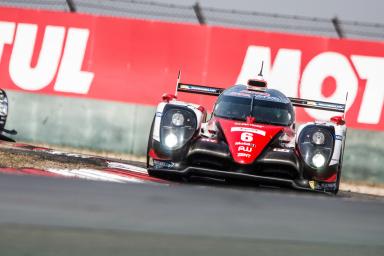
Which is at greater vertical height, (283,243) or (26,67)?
(26,67)

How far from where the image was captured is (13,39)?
15211 millimetres

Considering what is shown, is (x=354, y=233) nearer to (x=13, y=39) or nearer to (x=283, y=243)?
(x=283, y=243)

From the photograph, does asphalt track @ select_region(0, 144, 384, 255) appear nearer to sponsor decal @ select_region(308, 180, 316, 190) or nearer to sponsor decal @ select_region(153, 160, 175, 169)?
sponsor decal @ select_region(308, 180, 316, 190)

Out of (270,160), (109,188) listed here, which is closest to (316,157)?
(270,160)

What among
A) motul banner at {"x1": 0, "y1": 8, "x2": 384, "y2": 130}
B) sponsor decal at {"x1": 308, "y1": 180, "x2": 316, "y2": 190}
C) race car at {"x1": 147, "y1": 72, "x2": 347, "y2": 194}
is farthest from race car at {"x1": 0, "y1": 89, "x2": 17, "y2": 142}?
sponsor decal at {"x1": 308, "y1": 180, "x2": 316, "y2": 190}

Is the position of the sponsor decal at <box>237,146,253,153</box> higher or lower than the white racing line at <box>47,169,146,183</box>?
higher

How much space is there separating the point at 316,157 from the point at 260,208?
657 cm

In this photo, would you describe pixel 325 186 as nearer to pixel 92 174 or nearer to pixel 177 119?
pixel 177 119

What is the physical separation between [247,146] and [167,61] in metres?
5.01

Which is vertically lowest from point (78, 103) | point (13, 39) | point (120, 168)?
point (120, 168)

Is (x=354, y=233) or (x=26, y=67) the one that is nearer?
(x=354, y=233)

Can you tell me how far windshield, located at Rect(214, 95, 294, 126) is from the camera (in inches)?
420

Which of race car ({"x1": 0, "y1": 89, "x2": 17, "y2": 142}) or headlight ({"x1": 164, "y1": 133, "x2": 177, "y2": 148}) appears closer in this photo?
headlight ({"x1": 164, "y1": 133, "x2": 177, "y2": 148})

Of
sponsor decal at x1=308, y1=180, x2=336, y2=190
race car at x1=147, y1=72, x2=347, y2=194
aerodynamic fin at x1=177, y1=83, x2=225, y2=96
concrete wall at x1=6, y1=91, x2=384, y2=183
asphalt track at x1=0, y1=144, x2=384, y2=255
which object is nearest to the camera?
asphalt track at x1=0, y1=144, x2=384, y2=255
